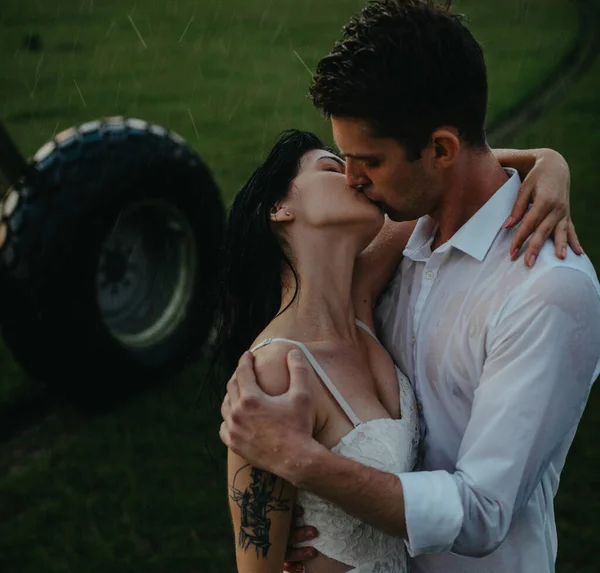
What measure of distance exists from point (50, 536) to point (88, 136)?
1.80 metres

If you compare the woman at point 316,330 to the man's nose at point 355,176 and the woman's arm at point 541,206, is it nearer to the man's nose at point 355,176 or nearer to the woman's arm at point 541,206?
the man's nose at point 355,176

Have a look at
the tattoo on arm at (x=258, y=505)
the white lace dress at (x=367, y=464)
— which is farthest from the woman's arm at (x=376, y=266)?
the tattoo on arm at (x=258, y=505)

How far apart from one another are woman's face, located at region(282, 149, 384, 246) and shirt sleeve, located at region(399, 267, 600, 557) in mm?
602

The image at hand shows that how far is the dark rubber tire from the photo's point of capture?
411 centimetres

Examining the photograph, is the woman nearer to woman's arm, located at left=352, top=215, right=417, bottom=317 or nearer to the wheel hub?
woman's arm, located at left=352, top=215, right=417, bottom=317

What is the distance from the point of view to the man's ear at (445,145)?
229cm

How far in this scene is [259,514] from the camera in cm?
230

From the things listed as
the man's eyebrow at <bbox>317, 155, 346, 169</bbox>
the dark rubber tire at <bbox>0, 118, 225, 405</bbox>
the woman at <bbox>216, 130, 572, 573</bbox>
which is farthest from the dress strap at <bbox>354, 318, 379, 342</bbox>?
the dark rubber tire at <bbox>0, 118, 225, 405</bbox>

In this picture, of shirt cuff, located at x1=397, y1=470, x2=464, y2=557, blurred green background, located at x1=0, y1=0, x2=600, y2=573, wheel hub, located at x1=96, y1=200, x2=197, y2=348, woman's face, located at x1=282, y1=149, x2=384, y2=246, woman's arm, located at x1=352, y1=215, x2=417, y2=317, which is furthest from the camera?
wheel hub, located at x1=96, y1=200, x2=197, y2=348

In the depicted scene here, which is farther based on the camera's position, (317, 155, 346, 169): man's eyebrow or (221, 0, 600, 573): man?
(317, 155, 346, 169): man's eyebrow

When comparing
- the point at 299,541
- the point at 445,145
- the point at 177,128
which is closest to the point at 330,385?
the point at 299,541

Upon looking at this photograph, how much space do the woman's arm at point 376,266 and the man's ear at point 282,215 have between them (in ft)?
0.86

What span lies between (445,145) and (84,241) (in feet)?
7.59

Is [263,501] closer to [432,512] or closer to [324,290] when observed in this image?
[432,512]
